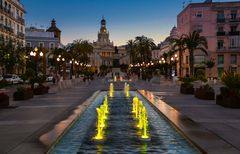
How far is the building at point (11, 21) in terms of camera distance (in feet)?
233

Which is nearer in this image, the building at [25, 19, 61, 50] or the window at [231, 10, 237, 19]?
the window at [231, 10, 237, 19]

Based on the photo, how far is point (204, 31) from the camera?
85750mm

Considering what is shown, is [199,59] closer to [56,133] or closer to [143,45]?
[143,45]

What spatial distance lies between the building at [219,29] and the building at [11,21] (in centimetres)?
3244

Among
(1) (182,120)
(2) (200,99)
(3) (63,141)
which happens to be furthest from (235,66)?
(3) (63,141)

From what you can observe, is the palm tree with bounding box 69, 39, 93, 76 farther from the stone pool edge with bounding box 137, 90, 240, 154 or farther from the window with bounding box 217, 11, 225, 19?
the stone pool edge with bounding box 137, 90, 240, 154

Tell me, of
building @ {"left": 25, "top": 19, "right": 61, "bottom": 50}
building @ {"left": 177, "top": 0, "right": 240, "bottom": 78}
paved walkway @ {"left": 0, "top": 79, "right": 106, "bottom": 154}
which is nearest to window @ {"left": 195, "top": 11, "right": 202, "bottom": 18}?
building @ {"left": 177, "top": 0, "right": 240, "bottom": 78}

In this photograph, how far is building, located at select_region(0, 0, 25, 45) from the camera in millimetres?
70938

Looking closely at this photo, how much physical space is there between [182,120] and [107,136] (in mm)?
4369

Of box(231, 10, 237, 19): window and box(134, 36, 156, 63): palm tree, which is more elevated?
box(231, 10, 237, 19): window

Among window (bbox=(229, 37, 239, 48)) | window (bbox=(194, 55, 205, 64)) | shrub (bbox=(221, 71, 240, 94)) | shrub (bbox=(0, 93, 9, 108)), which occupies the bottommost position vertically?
shrub (bbox=(0, 93, 9, 108))

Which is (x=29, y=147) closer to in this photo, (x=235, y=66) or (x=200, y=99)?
(x=200, y=99)

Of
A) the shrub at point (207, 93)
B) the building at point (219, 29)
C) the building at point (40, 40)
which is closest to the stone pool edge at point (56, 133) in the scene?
the shrub at point (207, 93)

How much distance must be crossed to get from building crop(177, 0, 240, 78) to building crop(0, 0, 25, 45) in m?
32.4
